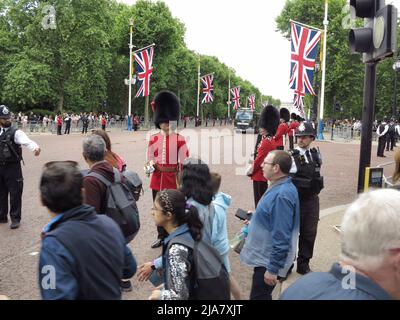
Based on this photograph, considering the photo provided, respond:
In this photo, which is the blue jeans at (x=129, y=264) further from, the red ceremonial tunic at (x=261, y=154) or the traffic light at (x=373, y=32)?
A: the red ceremonial tunic at (x=261, y=154)

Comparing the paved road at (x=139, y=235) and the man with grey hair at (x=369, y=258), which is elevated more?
the man with grey hair at (x=369, y=258)

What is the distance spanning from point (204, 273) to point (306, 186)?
2.87 metres

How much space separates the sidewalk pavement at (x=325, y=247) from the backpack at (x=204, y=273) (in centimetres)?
214

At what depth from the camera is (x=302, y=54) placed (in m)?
20.1

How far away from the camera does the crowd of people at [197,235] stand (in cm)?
167

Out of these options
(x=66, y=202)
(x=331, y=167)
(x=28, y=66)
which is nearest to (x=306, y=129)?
(x=66, y=202)

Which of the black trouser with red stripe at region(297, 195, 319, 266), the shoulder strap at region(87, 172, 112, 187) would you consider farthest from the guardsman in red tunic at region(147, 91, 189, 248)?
the shoulder strap at region(87, 172, 112, 187)

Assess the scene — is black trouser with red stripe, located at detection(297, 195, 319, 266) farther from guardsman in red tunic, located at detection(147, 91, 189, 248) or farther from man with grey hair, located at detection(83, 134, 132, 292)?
man with grey hair, located at detection(83, 134, 132, 292)

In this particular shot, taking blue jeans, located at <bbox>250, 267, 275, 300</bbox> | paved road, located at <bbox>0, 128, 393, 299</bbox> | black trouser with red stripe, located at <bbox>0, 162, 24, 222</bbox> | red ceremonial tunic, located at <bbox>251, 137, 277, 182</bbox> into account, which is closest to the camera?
blue jeans, located at <bbox>250, 267, 275, 300</bbox>

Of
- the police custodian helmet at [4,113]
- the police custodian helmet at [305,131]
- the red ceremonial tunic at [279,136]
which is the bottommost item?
the red ceremonial tunic at [279,136]

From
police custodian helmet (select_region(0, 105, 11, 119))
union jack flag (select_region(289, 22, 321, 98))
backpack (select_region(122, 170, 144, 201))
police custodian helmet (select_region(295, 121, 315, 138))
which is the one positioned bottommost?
backpack (select_region(122, 170, 144, 201))

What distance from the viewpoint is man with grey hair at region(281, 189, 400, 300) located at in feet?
5.38

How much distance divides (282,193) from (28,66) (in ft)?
142

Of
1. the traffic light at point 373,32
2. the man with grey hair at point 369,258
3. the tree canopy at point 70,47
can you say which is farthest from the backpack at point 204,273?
the tree canopy at point 70,47
